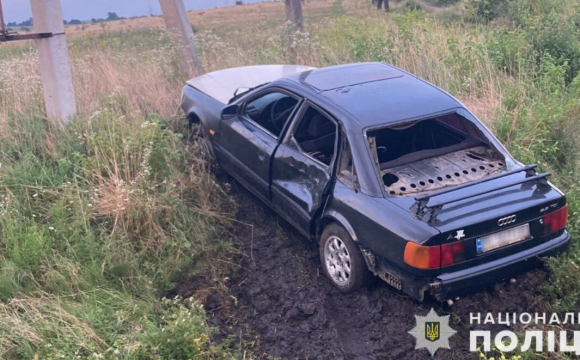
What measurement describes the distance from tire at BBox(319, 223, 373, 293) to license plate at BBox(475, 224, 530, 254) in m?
0.87

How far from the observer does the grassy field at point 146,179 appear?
423cm

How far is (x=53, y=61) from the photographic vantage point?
6.80 metres

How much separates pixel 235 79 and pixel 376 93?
8.39 feet

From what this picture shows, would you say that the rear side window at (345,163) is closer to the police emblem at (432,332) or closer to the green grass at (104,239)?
the police emblem at (432,332)

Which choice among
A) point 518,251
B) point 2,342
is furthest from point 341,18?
point 2,342

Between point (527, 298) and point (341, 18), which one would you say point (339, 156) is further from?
point (341, 18)

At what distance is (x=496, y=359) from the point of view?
376 centimetres

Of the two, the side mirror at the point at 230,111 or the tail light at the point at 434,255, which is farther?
the side mirror at the point at 230,111

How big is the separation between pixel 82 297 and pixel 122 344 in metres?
0.87

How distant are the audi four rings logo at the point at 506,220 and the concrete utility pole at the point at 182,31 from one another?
6.07 meters

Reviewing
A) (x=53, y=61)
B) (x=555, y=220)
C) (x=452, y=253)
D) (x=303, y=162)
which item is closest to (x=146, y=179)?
(x=303, y=162)

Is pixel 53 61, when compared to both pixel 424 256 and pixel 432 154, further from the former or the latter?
pixel 424 256

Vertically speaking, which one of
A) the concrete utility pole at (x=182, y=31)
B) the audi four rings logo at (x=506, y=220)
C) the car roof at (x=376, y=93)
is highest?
the concrete utility pole at (x=182, y=31)

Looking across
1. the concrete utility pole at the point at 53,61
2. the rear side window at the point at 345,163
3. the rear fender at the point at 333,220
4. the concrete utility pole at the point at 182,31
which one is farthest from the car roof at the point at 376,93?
the concrete utility pole at the point at 182,31
